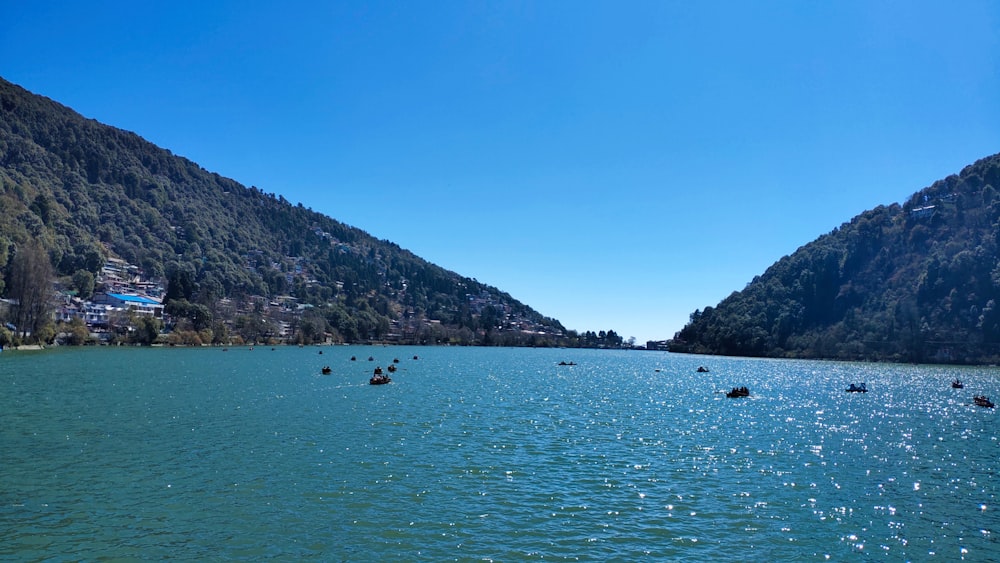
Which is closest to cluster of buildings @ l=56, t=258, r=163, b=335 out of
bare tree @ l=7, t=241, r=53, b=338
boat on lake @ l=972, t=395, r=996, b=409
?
bare tree @ l=7, t=241, r=53, b=338

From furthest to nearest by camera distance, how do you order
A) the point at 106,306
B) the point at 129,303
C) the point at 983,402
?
the point at 129,303
the point at 106,306
the point at 983,402

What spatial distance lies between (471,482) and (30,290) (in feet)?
438

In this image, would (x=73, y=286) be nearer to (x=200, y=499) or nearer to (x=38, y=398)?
(x=38, y=398)

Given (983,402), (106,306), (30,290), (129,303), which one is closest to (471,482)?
(983,402)

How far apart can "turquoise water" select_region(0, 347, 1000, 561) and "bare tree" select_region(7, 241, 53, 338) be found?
8575 cm

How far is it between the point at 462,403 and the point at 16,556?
40074 millimetres

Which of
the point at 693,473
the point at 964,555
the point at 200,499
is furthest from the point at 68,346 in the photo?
the point at 964,555

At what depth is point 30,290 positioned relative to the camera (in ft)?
387

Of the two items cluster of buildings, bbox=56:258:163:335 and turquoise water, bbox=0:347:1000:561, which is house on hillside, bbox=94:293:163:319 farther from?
turquoise water, bbox=0:347:1000:561

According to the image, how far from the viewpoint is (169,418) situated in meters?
38.8

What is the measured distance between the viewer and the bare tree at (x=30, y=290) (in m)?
118

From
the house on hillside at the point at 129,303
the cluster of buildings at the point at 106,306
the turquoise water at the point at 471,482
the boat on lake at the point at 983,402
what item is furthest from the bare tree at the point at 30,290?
the boat on lake at the point at 983,402

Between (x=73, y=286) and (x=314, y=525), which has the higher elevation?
(x=73, y=286)

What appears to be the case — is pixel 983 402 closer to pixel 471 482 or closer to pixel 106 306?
pixel 471 482
